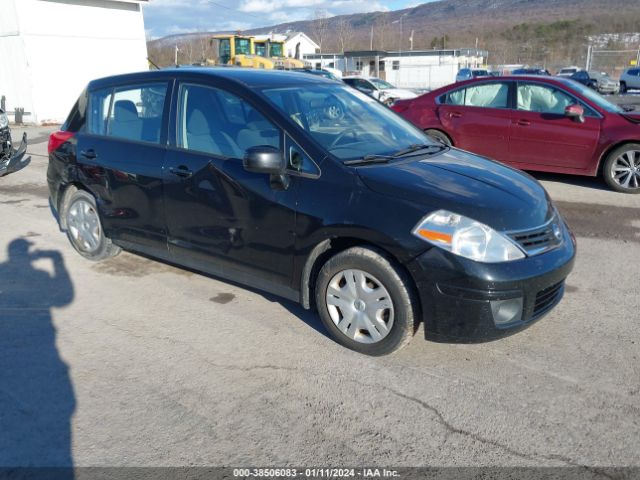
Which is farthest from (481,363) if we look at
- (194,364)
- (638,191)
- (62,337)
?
(638,191)

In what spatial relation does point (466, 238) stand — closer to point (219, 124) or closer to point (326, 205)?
point (326, 205)

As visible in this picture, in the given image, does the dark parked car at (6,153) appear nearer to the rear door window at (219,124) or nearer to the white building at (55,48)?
the rear door window at (219,124)

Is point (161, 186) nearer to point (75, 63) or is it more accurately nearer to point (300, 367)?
point (300, 367)

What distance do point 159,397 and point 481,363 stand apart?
1956 millimetres

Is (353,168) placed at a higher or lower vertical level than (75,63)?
lower

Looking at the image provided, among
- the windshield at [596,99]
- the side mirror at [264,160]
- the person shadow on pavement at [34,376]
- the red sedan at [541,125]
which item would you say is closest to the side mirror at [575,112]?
the red sedan at [541,125]

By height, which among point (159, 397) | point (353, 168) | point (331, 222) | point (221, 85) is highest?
point (221, 85)

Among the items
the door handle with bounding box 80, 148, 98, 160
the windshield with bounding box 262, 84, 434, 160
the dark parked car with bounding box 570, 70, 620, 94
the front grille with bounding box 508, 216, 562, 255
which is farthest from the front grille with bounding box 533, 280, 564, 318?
the dark parked car with bounding box 570, 70, 620, 94

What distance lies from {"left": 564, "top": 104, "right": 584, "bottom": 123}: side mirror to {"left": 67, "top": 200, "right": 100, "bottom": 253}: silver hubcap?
628 centimetres

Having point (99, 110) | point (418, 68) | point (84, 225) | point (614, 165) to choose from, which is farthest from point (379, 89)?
point (418, 68)

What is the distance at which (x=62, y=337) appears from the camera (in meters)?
3.82

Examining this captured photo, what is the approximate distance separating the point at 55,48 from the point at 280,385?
721 inches

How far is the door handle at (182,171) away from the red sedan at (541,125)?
4.02 meters

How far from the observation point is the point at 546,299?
329cm
